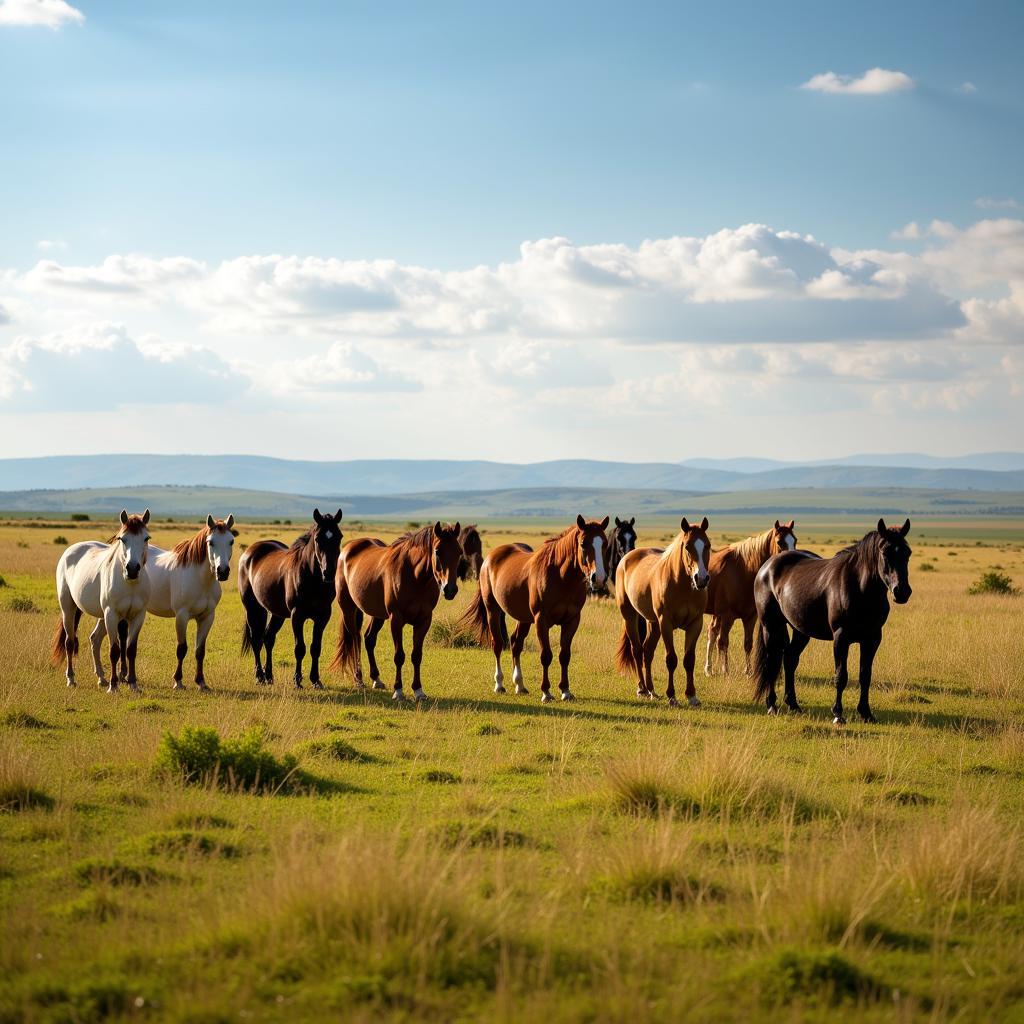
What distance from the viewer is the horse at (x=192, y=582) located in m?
14.2

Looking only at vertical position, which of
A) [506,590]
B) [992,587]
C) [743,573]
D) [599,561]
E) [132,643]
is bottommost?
[992,587]

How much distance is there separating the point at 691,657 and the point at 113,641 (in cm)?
774

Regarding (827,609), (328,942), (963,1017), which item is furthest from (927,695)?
(328,942)

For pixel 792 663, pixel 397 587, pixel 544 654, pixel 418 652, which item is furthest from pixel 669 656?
pixel 397 587

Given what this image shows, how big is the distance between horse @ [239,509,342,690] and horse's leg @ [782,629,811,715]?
6.26m

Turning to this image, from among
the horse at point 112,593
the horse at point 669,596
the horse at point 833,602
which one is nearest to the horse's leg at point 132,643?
the horse at point 112,593

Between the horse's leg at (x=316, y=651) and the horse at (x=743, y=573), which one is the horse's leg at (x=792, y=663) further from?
the horse's leg at (x=316, y=651)

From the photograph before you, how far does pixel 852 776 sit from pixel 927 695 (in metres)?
5.76

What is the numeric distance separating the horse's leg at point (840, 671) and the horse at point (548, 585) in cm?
301

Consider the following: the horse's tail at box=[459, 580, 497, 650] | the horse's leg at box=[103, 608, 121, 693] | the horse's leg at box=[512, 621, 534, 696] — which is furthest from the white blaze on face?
the horse's leg at box=[103, 608, 121, 693]

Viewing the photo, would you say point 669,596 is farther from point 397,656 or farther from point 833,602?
point 397,656

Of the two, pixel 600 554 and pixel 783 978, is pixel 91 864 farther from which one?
pixel 600 554

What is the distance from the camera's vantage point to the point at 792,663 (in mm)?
13781

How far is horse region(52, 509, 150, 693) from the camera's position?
532 inches
